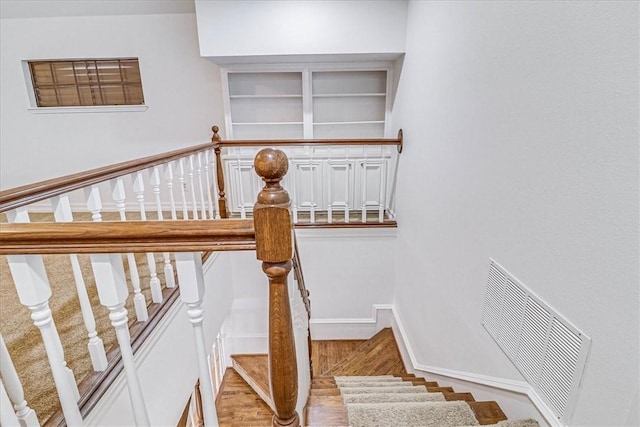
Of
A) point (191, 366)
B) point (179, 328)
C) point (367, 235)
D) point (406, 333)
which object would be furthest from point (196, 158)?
point (406, 333)

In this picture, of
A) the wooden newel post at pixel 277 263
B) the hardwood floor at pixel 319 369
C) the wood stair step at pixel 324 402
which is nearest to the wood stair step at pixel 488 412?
the wood stair step at pixel 324 402

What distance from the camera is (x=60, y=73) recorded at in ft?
12.9

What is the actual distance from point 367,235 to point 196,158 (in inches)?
74.1

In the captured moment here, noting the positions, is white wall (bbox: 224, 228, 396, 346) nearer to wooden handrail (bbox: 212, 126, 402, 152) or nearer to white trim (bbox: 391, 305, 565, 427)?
white trim (bbox: 391, 305, 565, 427)

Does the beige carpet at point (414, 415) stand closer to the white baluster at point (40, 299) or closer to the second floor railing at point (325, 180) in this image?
the white baluster at point (40, 299)

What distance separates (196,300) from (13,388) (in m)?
0.66

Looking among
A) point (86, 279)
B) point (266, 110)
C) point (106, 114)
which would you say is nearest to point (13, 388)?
point (86, 279)

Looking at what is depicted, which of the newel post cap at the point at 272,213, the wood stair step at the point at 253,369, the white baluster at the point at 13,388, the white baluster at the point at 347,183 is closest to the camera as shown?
the newel post cap at the point at 272,213

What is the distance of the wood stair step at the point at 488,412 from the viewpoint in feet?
4.83

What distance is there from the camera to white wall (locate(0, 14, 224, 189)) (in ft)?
12.2

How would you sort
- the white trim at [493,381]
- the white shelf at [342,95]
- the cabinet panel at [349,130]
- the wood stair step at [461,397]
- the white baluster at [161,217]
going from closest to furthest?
the white trim at [493,381]
the wood stair step at [461,397]
the white baluster at [161,217]
the white shelf at [342,95]
the cabinet panel at [349,130]

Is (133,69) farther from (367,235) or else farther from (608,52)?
(608,52)

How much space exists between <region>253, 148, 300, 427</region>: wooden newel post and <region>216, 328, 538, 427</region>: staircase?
28.4 inches

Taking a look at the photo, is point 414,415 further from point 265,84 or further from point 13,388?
point 265,84
